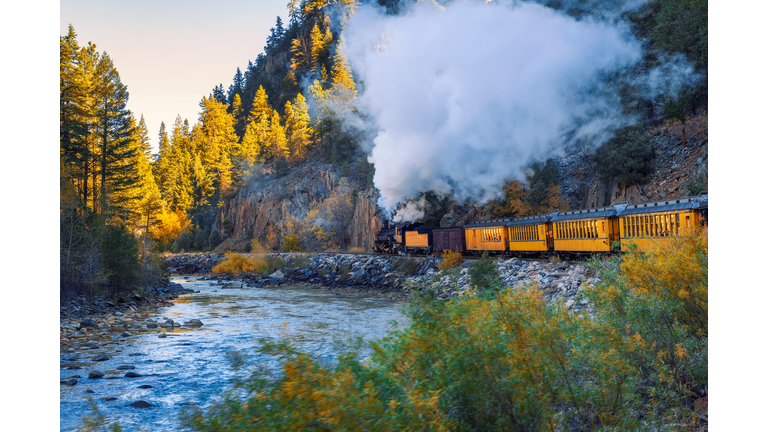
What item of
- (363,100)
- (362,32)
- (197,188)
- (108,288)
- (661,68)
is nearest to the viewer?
(108,288)

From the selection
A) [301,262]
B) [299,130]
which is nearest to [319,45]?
[299,130]

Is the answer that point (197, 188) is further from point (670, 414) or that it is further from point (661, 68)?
point (670, 414)

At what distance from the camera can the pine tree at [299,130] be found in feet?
211

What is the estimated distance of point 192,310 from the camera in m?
20.8

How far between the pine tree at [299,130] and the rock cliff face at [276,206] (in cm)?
290

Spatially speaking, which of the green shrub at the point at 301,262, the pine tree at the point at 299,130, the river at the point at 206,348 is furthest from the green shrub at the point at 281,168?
the river at the point at 206,348

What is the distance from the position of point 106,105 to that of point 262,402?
524 inches

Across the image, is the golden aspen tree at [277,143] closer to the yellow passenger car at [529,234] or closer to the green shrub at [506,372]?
the yellow passenger car at [529,234]

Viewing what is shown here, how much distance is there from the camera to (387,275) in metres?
30.0

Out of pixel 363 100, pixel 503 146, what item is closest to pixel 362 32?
pixel 363 100

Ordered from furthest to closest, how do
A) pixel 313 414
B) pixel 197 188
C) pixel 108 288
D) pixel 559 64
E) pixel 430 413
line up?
pixel 197 188 < pixel 559 64 < pixel 108 288 < pixel 430 413 < pixel 313 414

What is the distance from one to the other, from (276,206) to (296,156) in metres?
9.67

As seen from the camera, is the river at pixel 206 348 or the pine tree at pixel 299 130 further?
the pine tree at pixel 299 130

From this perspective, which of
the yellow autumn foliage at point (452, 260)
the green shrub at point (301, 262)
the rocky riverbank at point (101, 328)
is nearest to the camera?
the rocky riverbank at point (101, 328)
